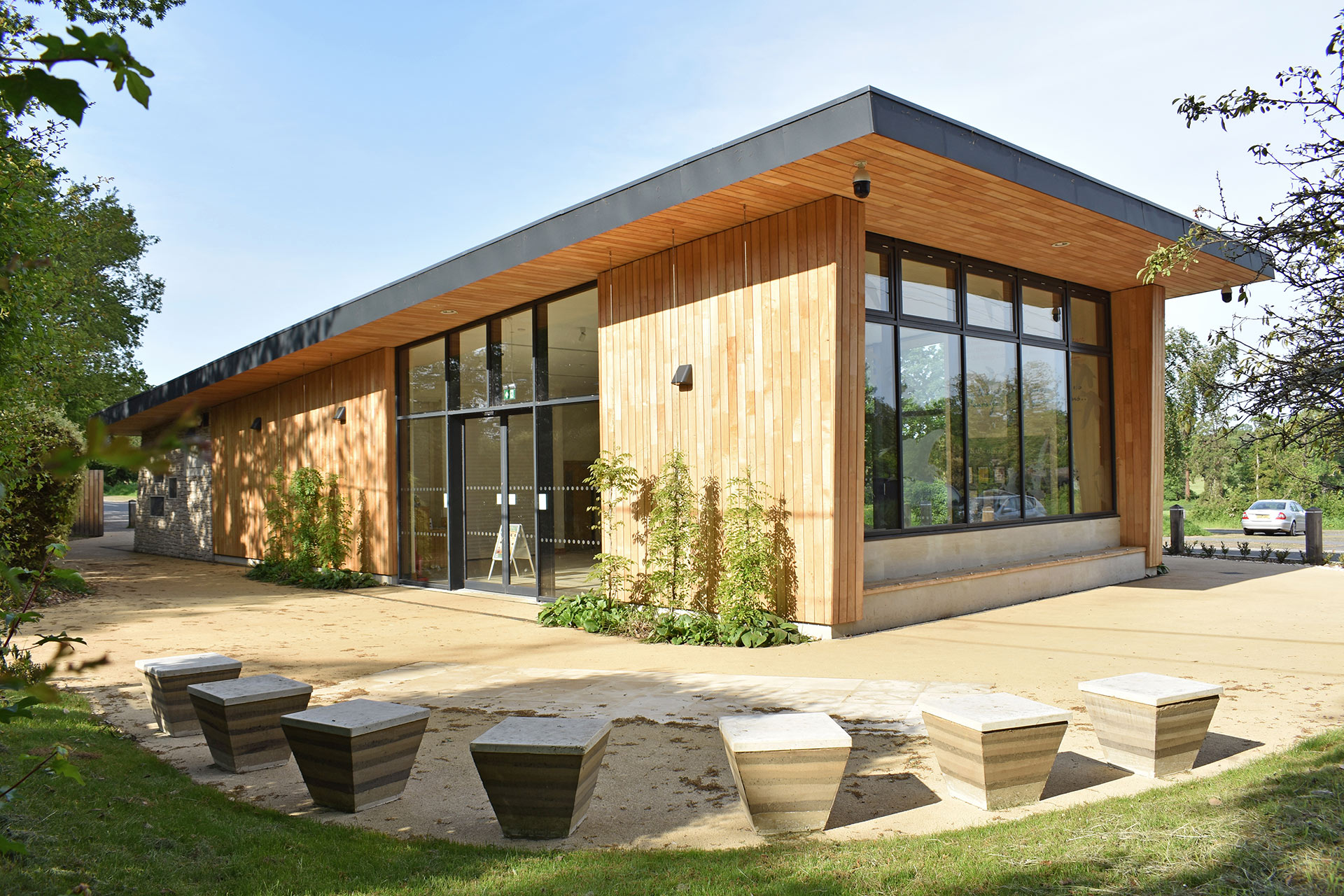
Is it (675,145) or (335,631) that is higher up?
(675,145)

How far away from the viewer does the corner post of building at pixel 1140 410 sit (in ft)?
37.7

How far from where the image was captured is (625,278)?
29.8 ft

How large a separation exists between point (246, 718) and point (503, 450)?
275 inches

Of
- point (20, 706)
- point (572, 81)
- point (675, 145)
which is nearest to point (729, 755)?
point (20, 706)

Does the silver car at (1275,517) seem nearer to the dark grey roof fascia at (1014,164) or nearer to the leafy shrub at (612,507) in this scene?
the dark grey roof fascia at (1014,164)

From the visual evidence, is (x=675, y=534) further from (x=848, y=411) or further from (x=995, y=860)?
(x=995, y=860)

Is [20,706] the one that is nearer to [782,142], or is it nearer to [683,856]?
[683,856]

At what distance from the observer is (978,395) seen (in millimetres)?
9602

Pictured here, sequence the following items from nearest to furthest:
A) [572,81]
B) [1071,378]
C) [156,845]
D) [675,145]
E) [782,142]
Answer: [156,845]
[782,142]
[1071,378]
[572,81]
[675,145]

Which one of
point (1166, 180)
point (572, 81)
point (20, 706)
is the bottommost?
point (20, 706)

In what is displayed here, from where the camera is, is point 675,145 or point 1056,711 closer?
point 1056,711

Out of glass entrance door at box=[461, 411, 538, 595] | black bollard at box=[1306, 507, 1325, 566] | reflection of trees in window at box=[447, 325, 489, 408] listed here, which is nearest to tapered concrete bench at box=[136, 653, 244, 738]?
glass entrance door at box=[461, 411, 538, 595]

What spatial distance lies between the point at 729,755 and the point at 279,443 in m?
14.6

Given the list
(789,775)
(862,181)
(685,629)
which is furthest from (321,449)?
(789,775)
